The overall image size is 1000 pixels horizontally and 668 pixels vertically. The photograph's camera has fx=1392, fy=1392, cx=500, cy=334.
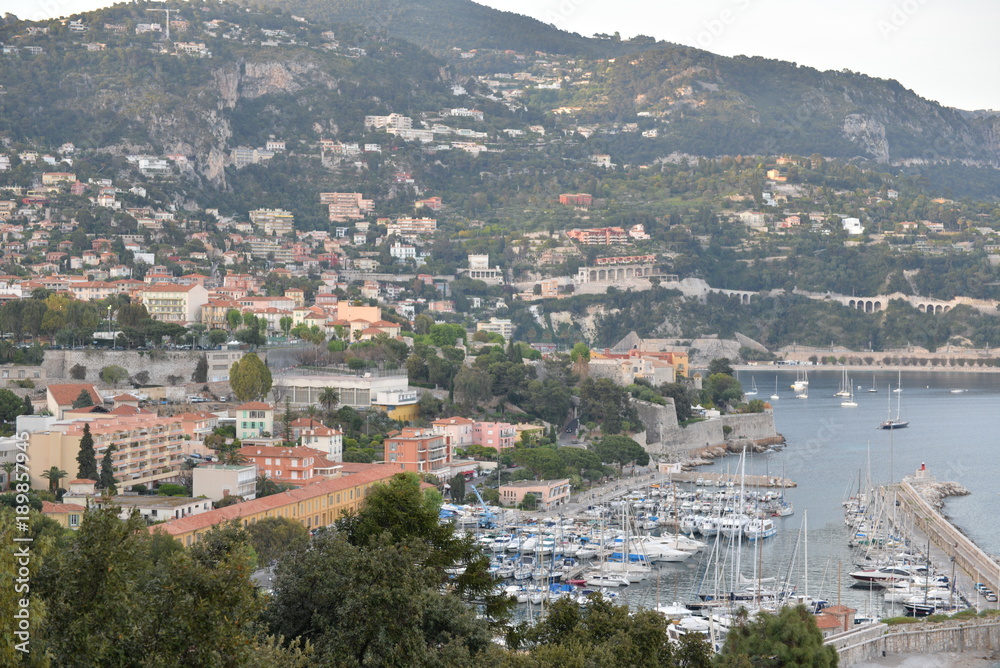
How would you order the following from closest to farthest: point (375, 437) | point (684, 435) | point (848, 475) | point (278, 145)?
point (375, 437)
point (848, 475)
point (684, 435)
point (278, 145)

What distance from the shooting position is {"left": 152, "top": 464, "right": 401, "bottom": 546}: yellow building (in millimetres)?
22406

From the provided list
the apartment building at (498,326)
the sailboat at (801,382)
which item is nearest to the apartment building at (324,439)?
the apartment building at (498,326)

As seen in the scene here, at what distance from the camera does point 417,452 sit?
32344 millimetres

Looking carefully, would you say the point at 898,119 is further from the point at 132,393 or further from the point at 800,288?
the point at 132,393

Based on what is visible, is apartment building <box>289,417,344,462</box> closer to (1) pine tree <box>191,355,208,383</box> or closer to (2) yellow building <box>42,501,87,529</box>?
(1) pine tree <box>191,355,208,383</box>

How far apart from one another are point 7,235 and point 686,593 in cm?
3838

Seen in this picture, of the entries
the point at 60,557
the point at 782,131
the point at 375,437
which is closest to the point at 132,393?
the point at 375,437

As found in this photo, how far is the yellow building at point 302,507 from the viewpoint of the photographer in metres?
22.4

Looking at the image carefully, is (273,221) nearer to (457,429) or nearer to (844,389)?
(844,389)

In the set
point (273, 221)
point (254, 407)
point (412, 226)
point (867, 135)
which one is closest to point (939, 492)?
point (254, 407)

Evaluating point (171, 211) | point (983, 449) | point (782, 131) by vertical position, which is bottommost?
point (983, 449)

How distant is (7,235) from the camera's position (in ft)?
179

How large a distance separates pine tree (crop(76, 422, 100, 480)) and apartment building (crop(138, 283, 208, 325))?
1861 centimetres

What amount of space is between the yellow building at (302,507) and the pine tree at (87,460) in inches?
121
